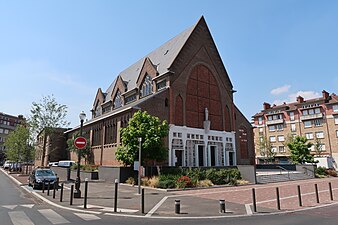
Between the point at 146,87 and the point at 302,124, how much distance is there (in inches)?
1794

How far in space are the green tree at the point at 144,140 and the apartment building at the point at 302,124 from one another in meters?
33.1

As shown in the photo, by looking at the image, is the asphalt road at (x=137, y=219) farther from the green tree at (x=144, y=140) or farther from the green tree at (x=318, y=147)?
the green tree at (x=318, y=147)

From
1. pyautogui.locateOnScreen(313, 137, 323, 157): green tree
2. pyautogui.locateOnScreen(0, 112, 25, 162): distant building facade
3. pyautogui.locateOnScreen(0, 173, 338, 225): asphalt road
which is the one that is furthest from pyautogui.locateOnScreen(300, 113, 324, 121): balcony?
pyautogui.locateOnScreen(0, 112, 25, 162): distant building facade

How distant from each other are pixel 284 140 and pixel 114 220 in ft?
219

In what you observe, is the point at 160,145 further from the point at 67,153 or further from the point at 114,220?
the point at 67,153

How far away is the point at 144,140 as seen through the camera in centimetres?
2181

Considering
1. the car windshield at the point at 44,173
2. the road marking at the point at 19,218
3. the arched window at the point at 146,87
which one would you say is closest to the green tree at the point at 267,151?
the arched window at the point at 146,87

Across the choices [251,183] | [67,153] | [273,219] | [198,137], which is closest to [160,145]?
[251,183]

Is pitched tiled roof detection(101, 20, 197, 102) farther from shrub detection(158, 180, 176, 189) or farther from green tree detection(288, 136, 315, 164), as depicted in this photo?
green tree detection(288, 136, 315, 164)

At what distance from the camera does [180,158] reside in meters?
31.2

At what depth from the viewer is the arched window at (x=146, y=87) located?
36853 millimetres

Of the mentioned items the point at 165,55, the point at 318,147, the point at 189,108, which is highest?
the point at 165,55

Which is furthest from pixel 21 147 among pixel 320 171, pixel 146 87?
pixel 320 171

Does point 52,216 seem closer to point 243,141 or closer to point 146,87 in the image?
point 146,87
